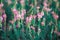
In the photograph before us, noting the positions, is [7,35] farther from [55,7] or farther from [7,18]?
[55,7]

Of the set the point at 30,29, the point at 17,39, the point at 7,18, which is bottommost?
the point at 17,39

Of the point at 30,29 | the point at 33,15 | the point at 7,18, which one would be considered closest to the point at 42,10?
the point at 33,15

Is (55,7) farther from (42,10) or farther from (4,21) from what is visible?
(4,21)

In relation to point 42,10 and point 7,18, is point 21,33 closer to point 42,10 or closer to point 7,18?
point 7,18

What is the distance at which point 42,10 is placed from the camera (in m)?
1.52

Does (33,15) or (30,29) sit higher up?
(33,15)

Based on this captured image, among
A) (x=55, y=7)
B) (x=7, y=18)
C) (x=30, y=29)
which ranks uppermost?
(x=55, y=7)

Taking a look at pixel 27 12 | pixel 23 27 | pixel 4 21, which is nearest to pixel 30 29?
pixel 23 27

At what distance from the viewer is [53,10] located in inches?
59.1

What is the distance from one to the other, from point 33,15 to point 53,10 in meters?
0.21

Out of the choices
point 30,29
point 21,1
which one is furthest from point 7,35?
point 21,1

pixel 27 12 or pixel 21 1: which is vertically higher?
pixel 21 1

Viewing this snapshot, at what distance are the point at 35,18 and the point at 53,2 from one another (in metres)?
0.24

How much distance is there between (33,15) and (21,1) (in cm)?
19
